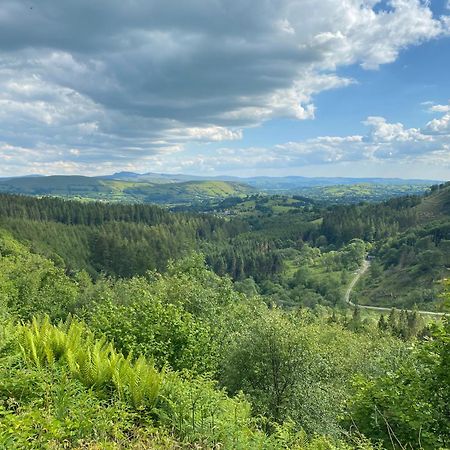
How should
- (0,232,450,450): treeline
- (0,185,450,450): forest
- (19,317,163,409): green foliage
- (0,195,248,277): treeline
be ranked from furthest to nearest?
(0,195,248,277): treeline, (19,317,163,409): green foliage, (0,185,450,450): forest, (0,232,450,450): treeline

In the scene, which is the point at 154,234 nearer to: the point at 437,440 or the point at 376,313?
the point at 376,313

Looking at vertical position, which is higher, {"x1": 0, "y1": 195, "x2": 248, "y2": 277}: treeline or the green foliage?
the green foliage

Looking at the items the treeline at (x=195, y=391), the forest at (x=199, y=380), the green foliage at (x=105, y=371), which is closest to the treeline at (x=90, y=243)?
the forest at (x=199, y=380)

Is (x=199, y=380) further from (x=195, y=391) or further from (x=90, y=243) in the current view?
(x=90, y=243)

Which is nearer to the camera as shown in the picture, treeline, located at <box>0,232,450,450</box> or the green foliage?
treeline, located at <box>0,232,450,450</box>

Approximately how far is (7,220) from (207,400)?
6469 inches

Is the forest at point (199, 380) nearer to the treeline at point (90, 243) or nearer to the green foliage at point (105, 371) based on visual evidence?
the green foliage at point (105, 371)

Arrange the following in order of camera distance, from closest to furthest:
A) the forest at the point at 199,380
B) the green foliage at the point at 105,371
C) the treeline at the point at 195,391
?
1. the treeline at the point at 195,391
2. the forest at the point at 199,380
3. the green foliage at the point at 105,371

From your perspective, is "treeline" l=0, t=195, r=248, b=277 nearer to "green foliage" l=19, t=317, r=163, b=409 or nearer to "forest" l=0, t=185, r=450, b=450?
"forest" l=0, t=185, r=450, b=450

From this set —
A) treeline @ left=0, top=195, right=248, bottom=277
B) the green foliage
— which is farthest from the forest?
treeline @ left=0, top=195, right=248, bottom=277

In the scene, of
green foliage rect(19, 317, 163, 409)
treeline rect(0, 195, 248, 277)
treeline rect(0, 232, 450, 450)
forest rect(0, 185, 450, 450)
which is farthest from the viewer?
treeline rect(0, 195, 248, 277)

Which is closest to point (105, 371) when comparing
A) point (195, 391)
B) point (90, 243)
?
point (195, 391)

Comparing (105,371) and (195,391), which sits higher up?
(105,371)

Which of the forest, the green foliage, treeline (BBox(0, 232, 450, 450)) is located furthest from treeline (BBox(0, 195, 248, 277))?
the green foliage
